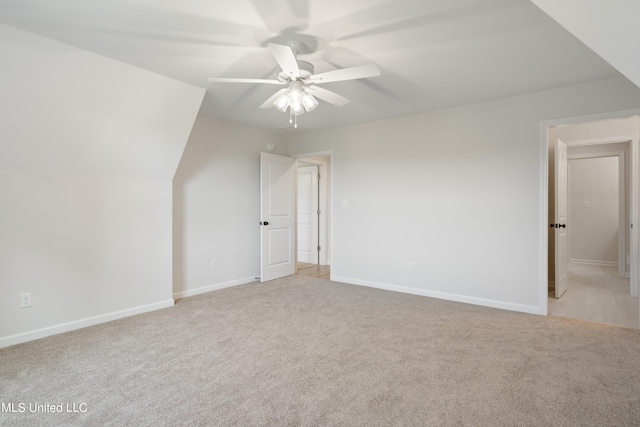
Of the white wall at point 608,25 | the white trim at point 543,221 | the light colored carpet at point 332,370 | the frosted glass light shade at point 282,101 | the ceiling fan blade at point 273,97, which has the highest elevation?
the ceiling fan blade at point 273,97

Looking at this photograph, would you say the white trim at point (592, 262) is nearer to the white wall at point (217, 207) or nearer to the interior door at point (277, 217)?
the interior door at point (277, 217)

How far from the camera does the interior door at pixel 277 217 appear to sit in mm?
4992

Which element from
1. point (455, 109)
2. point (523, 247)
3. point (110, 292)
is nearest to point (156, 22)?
point (110, 292)

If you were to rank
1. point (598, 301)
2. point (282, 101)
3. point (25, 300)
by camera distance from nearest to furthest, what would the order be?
point (282, 101) → point (25, 300) → point (598, 301)

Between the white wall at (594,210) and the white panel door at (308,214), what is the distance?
5.31 metres

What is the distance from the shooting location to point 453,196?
4.04 m

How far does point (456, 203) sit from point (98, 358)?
12.9ft

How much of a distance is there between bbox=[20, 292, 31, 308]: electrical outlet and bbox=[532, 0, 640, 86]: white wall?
4.07 metres

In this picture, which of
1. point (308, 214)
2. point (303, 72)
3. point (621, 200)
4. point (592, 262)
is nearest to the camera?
point (303, 72)

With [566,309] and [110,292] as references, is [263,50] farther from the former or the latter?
[566,309]

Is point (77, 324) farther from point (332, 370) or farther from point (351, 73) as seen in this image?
point (351, 73)

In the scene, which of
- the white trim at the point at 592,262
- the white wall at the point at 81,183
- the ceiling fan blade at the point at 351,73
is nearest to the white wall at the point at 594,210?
the white trim at the point at 592,262

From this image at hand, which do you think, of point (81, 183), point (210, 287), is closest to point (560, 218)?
point (210, 287)

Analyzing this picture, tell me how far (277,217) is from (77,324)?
289cm
